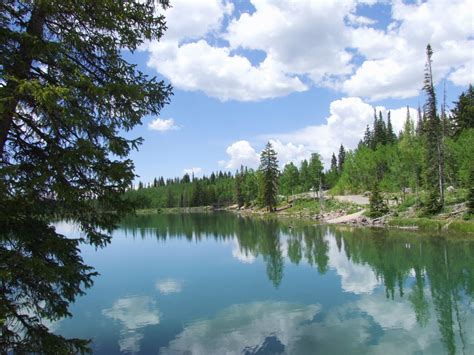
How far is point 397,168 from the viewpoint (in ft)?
197

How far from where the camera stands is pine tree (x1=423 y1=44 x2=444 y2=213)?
47406 millimetres

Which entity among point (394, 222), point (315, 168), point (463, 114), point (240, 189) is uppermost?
point (463, 114)

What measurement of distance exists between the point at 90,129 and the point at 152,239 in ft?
169

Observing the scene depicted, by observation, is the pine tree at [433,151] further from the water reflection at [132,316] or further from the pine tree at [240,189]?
the pine tree at [240,189]

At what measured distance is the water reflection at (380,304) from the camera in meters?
14.7

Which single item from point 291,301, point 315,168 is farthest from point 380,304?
point 315,168

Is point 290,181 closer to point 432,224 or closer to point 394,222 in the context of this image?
point 394,222

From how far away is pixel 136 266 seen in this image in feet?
115

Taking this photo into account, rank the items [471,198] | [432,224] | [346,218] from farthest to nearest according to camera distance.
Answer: [346,218] → [432,224] → [471,198]

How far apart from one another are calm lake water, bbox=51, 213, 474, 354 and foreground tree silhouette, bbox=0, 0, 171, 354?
7.78m

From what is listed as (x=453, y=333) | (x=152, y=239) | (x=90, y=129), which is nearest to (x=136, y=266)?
(x=152, y=239)

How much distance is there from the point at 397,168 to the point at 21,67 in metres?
59.8

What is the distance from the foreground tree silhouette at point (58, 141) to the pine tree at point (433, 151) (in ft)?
152

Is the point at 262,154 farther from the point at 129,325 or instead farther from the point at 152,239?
the point at 129,325
